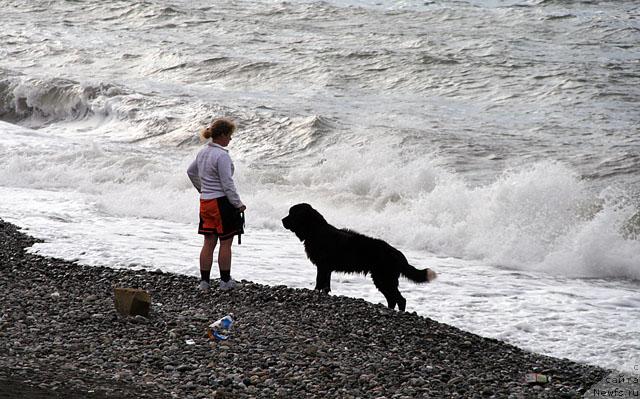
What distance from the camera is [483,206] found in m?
14.8

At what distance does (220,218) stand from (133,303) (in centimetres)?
128

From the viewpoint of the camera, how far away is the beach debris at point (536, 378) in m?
7.03

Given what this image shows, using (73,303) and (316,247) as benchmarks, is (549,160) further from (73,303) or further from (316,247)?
(73,303)

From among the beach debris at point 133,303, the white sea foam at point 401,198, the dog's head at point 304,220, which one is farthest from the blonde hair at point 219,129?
the white sea foam at point 401,198

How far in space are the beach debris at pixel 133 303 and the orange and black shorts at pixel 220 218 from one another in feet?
3.63

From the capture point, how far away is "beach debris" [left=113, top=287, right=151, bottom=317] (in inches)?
315

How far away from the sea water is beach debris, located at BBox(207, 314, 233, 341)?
227 centimetres

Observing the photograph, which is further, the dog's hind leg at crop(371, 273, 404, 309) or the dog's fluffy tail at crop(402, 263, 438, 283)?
the dog's fluffy tail at crop(402, 263, 438, 283)

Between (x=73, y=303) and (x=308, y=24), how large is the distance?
82.5 feet

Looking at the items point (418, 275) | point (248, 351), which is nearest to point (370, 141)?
point (418, 275)

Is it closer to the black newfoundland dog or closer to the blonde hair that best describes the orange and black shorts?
the black newfoundland dog

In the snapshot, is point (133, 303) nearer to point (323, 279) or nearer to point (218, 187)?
point (218, 187)

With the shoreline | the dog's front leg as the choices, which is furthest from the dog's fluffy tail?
the dog's front leg

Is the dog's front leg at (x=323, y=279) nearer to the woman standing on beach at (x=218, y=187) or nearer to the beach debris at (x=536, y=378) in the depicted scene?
the woman standing on beach at (x=218, y=187)
